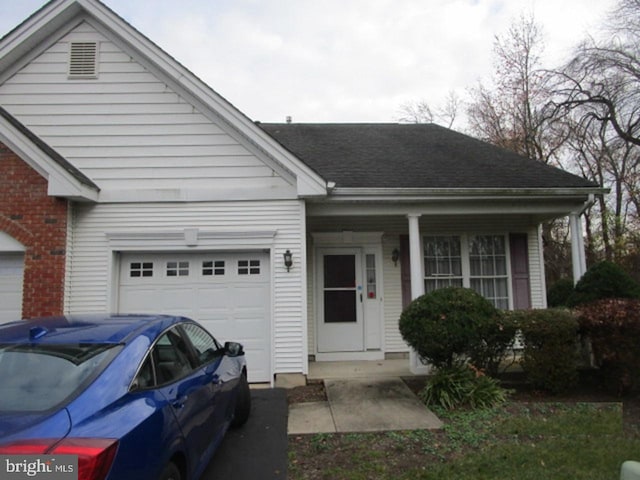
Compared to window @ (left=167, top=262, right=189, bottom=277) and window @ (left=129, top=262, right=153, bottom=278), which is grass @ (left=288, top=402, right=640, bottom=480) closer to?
window @ (left=167, top=262, right=189, bottom=277)

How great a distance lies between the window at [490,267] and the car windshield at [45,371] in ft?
26.0

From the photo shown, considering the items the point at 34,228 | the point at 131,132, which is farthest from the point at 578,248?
the point at 34,228

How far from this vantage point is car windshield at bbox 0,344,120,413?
7.36ft

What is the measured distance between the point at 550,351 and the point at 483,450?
251 cm

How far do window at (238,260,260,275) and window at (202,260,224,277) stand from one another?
0.32 meters

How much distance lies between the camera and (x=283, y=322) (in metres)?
6.90

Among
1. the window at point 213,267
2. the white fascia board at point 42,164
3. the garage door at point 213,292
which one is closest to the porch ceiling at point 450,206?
the garage door at point 213,292

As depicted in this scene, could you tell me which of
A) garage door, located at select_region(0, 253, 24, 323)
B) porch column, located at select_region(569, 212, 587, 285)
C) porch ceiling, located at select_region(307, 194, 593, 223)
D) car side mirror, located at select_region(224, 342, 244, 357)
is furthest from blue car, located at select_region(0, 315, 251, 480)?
porch column, located at select_region(569, 212, 587, 285)

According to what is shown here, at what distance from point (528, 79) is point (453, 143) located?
39.0 ft

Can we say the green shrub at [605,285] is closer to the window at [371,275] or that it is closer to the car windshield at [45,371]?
the window at [371,275]

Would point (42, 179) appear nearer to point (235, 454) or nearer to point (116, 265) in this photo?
point (116, 265)

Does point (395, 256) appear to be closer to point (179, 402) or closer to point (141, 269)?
point (141, 269)

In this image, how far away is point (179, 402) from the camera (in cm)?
282

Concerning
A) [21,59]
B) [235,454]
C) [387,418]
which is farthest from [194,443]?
[21,59]
